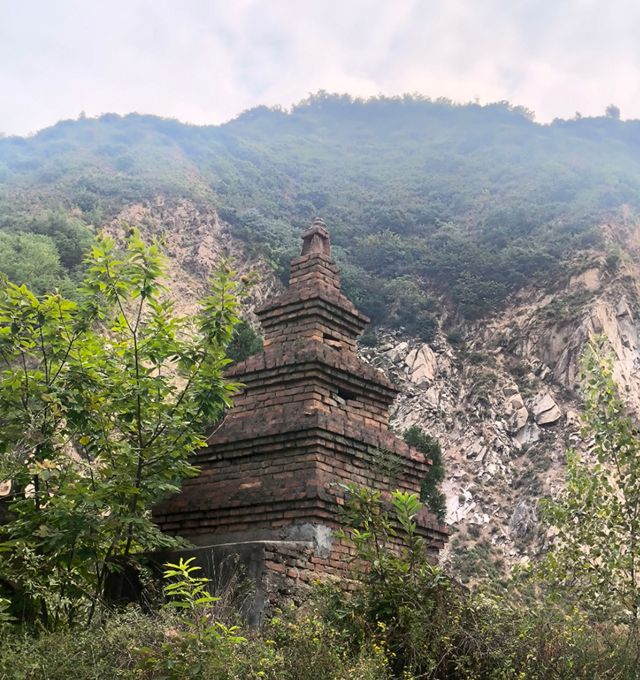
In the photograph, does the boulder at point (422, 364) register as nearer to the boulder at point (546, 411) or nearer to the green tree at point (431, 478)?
the boulder at point (546, 411)

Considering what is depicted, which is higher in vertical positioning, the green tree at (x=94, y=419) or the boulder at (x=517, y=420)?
the boulder at (x=517, y=420)

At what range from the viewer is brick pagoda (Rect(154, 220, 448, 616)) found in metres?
8.23

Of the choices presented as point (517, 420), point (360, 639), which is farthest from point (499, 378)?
point (360, 639)

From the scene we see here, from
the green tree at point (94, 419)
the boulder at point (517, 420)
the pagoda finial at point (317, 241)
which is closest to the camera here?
the green tree at point (94, 419)

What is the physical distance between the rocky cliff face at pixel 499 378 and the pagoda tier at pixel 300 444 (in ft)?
61.9

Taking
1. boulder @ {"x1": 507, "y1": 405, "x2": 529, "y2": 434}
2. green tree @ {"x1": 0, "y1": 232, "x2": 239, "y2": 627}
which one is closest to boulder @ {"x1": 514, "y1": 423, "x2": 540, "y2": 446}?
boulder @ {"x1": 507, "y1": 405, "x2": 529, "y2": 434}

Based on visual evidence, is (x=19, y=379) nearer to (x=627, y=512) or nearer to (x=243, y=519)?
(x=243, y=519)

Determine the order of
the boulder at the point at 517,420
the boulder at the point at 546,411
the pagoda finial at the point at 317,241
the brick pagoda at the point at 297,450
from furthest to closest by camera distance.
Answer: the boulder at the point at 517,420
the boulder at the point at 546,411
the pagoda finial at the point at 317,241
the brick pagoda at the point at 297,450

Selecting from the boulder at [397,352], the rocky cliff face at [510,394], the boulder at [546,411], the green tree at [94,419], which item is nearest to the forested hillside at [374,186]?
the boulder at [397,352]

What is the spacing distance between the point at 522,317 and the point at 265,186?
2537 centimetres

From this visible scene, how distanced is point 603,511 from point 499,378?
29225 mm

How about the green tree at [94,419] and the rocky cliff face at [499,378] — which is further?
the rocky cliff face at [499,378]

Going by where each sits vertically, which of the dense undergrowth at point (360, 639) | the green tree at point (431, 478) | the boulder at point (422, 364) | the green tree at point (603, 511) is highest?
the boulder at point (422, 364)

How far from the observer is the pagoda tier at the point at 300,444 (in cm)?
839
